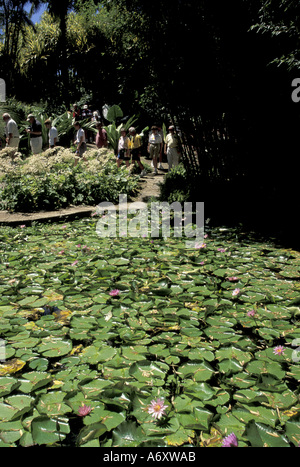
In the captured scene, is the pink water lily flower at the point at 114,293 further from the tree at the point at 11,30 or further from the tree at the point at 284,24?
the tree at the point at 11,30

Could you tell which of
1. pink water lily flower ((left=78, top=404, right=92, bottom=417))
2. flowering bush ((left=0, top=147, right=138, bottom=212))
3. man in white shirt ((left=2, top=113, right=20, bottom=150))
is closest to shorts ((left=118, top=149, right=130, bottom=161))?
flowering bush ((left=0, top=147, right=138, bottom=212))

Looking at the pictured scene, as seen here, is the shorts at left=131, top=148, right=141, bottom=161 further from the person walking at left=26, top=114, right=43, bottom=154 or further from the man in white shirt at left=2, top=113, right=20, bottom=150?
the man in white shirt at left=2, top=113, right=20, bottom=150

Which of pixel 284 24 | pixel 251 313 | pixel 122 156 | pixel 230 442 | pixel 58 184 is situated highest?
pixel 284 24

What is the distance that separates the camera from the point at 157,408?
1.58m

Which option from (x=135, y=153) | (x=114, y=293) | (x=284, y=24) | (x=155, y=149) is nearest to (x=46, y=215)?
(x=114, y=293)

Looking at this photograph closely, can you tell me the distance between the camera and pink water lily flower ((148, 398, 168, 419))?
157 centimetres

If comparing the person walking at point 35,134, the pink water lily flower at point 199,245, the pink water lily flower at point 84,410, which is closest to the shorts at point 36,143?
the person walking at point 35,134

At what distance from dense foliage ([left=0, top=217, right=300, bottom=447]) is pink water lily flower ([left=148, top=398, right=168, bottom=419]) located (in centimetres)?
3

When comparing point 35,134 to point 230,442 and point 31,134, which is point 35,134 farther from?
point 230,442

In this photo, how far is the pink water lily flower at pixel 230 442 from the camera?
141 centimetres

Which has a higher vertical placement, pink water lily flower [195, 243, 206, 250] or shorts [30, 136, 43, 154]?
shorts [30, 136, 43, 154]

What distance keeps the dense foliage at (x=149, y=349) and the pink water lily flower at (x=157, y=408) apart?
0.03 m

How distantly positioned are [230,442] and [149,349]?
761mm

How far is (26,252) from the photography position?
405cm
